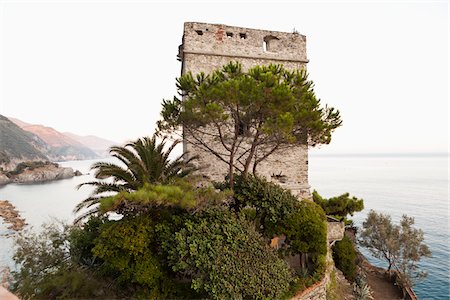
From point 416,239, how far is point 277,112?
15640 millimetres

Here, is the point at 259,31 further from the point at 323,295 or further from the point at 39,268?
the point at 39,268

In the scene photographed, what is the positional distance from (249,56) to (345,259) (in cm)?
1133

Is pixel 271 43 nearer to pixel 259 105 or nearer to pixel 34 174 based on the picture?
pixel 259 105

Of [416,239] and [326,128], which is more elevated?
Answer: [326,128]

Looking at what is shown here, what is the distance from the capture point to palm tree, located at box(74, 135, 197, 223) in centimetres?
804

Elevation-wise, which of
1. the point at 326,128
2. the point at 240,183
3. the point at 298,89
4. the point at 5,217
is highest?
the point at 298,89

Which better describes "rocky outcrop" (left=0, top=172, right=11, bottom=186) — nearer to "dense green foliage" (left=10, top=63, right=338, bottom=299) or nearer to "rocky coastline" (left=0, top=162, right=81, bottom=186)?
"rocky coastline" (left=0, top=162, right=81, bottom=186)

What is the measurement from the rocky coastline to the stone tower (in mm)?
48561

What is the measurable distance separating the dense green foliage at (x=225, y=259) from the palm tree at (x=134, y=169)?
7.31 ft

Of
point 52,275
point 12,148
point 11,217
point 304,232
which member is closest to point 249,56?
point 304,232

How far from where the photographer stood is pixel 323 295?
28.1ft

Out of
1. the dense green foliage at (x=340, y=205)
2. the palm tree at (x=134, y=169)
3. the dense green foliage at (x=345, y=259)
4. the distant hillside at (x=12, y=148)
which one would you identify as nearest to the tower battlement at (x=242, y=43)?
the palm tree at (x=134, y=169)

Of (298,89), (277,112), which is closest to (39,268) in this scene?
(277,112)

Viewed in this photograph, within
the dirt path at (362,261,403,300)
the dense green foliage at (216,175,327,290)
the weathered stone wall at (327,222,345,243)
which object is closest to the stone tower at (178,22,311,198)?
the weathered stone wall at (327,222,345,243)
